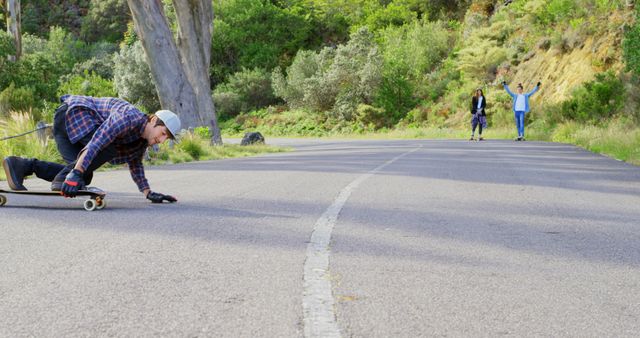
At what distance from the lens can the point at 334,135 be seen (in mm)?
46094

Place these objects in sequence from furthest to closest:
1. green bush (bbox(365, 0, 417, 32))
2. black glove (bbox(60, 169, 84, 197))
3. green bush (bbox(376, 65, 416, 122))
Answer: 1. green bush (bbox(365, 0, 417, 32))
2. green bush (bbox(376, 65, 416, 122))
3. black glove (bbox(60, 169, 84, 197))

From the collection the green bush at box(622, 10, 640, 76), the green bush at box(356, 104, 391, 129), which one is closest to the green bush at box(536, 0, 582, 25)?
the green bush at box(356, 104, 391, 129)

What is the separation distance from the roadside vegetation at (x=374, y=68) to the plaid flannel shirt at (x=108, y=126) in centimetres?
758

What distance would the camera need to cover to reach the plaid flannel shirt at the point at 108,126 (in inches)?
276

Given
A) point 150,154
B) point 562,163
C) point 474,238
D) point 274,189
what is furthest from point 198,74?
point 474,238

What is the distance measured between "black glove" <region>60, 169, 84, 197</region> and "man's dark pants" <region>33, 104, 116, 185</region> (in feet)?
0.75

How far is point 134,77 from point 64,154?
45.8m

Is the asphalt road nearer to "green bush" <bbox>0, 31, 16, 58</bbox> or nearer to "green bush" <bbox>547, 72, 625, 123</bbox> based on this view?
"green bush" <bbox>547, 72, 625, 123</bbox>

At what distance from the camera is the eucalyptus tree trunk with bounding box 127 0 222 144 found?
21.6 meters

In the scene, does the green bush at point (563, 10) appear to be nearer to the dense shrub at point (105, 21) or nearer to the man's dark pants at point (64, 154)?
the man's dark pants at point (64, 154)

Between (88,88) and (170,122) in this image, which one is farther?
(88,88)

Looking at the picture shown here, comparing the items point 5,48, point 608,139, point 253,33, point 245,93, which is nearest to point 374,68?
point 245,93

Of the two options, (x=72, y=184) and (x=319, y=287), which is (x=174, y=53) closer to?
(x=72, y=184)

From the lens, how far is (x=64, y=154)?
7.57m
